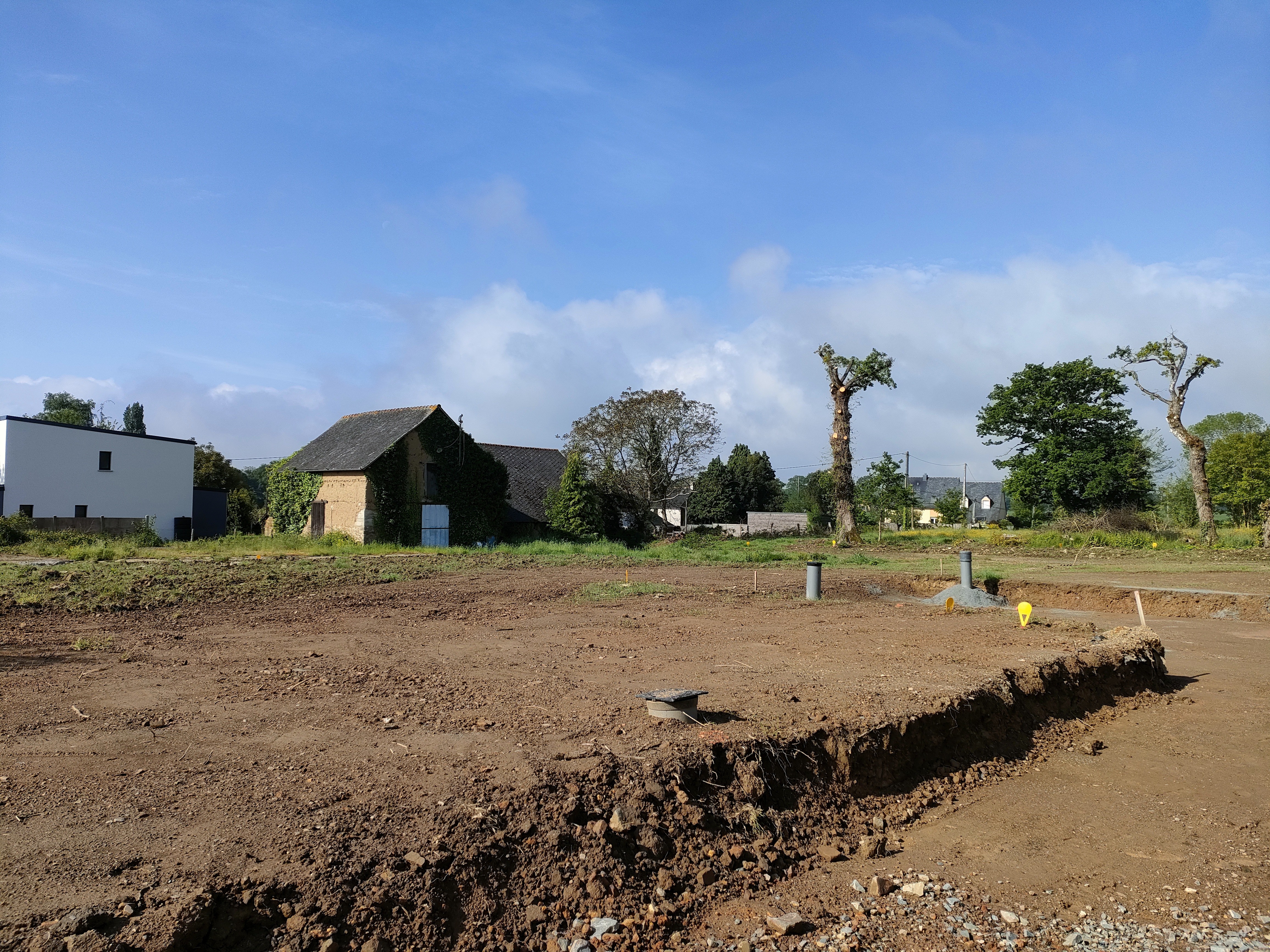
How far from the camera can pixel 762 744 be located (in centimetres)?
604

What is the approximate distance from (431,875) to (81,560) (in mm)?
23973

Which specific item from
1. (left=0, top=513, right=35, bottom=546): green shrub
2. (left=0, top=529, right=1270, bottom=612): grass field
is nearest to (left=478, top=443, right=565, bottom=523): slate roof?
(left=0, top=529, right=1270, bottom=612): grass field

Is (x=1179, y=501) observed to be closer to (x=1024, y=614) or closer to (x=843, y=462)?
(x=843, y=462)

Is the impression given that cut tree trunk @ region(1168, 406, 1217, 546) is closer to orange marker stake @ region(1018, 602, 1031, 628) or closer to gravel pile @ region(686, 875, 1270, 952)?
orange marker stake @ region(1018, 602, 1031, 628)

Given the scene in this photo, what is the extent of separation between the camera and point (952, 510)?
61.4 m

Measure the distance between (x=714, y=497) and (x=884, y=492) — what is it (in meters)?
13.3

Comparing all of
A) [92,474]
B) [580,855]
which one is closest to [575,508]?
[92,474]

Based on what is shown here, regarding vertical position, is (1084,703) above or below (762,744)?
below

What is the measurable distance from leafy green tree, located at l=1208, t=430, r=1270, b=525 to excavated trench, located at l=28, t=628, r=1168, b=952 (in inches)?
2223

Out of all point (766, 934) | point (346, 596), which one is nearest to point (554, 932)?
point (766, 934)

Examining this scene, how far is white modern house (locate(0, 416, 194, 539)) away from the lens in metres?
31.7

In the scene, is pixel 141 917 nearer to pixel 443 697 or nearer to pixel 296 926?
pixel 296 926

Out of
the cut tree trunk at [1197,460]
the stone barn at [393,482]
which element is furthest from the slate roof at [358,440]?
the cut tree trunk at [1197,460]

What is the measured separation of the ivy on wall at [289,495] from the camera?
34.4 m
